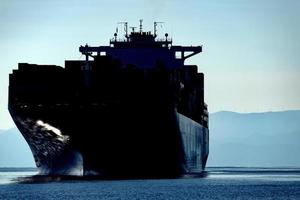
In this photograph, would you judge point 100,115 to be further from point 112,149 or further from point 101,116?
point 112,149

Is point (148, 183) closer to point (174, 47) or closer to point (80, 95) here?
point (80, 95)

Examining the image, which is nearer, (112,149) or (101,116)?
(101,116)

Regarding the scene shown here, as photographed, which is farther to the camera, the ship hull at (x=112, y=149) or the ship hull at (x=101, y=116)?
the ship hull at (x=112, y=149)

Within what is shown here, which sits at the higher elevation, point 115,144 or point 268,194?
point 115,144

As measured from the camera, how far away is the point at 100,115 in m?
57.8

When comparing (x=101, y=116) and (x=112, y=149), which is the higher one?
(x=101, y=116)

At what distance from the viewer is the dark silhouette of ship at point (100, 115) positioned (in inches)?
2240

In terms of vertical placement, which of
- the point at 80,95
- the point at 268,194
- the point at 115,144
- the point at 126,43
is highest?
the point at 126,43

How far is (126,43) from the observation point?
7675 cm

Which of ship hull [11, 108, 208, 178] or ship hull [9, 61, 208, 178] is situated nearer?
ship hull [9, 61, 208, 178]

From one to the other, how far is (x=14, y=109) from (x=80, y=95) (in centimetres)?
537

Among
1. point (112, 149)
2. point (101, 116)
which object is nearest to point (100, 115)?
point (101, 116)

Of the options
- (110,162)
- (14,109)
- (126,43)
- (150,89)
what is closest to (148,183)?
(110,162)

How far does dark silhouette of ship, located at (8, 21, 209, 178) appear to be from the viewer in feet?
187
